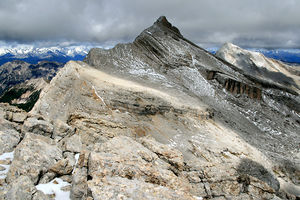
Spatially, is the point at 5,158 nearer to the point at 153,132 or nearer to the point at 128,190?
the point at 128,190

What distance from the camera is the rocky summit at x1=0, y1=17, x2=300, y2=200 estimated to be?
1162cm

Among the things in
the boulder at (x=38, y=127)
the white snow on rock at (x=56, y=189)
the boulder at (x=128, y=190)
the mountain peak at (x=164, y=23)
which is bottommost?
the white snow on rock at (x=56, y=189)

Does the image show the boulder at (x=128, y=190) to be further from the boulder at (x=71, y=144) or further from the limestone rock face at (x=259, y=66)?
the limestone rock face at (x=259, y=66)

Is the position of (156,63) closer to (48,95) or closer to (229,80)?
(229,80)

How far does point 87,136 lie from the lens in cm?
1975

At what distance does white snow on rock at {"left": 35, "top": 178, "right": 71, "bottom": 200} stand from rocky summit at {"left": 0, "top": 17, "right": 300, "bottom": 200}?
0.06m

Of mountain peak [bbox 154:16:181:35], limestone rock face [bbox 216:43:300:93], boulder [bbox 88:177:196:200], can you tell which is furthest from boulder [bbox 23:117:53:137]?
limestone rock face [bbox 216:43:300:93]

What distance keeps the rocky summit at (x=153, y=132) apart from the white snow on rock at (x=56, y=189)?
0.06 metres

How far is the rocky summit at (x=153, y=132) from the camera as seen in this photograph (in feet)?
38.1

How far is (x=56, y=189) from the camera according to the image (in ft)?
37.5

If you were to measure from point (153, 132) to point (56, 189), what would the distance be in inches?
584

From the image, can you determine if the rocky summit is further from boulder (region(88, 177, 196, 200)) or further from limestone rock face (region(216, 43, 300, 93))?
limestone rock face (region(216, 43, 300, 93))

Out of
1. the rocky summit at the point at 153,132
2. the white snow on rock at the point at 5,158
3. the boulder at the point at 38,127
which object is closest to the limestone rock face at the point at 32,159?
the rocky summit at the point at 153,132

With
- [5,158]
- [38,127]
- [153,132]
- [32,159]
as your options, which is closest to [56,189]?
[32,159]
